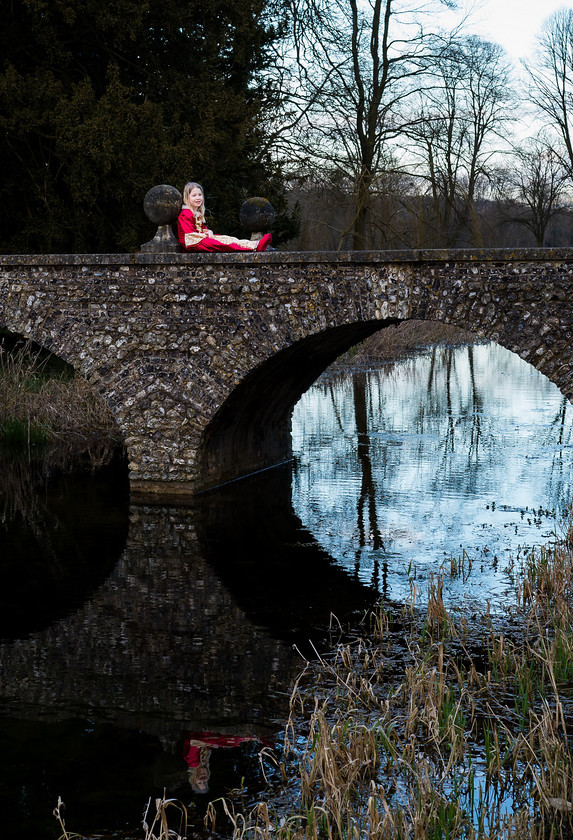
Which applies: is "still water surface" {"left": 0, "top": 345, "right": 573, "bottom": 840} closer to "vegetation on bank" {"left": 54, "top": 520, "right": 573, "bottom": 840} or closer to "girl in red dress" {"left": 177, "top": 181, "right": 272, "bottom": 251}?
"vegetation on bank" {"left": 54, "top": 520, "right": 573, "bottom": 840}

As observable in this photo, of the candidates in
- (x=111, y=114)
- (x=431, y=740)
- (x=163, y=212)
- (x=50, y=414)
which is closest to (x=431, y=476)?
(x=163, y=212)

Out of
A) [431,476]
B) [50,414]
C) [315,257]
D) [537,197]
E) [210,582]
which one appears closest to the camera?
[210,582]

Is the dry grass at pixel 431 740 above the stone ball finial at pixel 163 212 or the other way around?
the other way around

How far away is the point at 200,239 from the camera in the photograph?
1005 centimetres

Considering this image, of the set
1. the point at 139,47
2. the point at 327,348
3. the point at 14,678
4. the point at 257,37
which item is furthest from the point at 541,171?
the point at 14,678

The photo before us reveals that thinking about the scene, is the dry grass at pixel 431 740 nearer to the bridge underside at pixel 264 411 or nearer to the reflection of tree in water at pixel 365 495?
the reflection of tree in water at pixel 365 495

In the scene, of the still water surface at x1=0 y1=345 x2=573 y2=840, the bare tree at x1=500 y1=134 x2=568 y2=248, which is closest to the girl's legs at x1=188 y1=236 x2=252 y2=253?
the still water surface at x1=0 y1=345 x2=573 y2=840

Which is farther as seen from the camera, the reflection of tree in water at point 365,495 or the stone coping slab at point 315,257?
the reflection of tree in water at point 365,495

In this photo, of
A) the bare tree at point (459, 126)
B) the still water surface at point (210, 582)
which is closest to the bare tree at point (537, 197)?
the bare tree at point (459, 126)

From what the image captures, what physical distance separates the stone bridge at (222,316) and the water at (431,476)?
1528 millimetres

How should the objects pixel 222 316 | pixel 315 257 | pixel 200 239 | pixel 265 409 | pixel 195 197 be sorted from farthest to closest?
pixel 265 409 → pixel 195 197 → pixel 200 239 → pixel 222 316 → pixel 315 257

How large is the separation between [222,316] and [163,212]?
129cm

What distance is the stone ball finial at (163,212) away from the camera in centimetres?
1007

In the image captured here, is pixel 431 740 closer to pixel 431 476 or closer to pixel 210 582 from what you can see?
pixel 210 582
